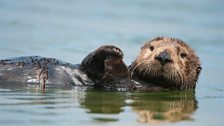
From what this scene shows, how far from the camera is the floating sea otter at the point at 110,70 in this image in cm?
969

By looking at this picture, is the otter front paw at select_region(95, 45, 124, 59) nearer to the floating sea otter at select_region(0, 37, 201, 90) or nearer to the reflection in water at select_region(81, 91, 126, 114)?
the floating sea otter at select_region(0, 37, 201, 90)

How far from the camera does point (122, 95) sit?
8.98 metres

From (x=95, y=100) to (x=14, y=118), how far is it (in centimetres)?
182

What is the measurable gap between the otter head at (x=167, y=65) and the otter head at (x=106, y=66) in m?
0.47

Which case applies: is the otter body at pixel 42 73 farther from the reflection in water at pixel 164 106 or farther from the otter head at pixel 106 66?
the reflection in water at pixel 164 106

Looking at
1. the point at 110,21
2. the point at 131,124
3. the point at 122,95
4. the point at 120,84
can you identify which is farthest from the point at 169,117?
the point at 110,21

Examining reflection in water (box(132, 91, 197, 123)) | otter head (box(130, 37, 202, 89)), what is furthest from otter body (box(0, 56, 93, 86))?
reflection in water (box(132, 91, 197, 123))

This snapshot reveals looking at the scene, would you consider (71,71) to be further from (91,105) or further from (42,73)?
(91,105)

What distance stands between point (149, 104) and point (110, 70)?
1.72 metres

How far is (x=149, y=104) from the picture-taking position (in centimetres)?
803

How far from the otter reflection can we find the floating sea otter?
0.45m

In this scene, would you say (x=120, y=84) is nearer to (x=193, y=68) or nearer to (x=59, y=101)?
(x=193, y=68)

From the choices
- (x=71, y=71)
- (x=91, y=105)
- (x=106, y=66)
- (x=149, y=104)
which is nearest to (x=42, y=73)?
(x=71, y=71)

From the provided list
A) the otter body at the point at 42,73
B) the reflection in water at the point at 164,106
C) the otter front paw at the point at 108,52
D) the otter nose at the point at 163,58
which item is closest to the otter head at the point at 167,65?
the otter nose at the point at 163,58
